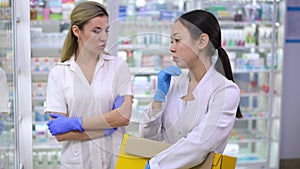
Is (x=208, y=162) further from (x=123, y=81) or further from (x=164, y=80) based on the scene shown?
(x=123, y=81)

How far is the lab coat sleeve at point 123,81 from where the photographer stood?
200 centimetres

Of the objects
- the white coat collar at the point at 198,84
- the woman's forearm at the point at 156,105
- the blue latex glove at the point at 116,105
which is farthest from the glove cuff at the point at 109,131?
the white coat collar at the point at 198,84

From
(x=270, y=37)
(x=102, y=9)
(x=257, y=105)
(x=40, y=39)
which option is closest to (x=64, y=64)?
(x=102, y=9)

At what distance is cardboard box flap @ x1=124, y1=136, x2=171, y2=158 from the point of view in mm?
1843

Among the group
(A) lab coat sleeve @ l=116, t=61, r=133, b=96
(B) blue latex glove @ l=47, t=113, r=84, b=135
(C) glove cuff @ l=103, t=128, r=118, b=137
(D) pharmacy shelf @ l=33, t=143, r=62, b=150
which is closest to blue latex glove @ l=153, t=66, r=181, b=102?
(A) lab coat sleeve @ l=116, t=61, r=133, b=96

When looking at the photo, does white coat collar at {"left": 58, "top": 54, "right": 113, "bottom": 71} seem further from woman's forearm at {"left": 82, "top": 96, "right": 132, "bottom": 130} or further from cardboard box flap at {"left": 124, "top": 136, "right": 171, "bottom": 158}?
cardboard box flap at {"left": 124, "top": 136, "right": 171, "bottom": 158}

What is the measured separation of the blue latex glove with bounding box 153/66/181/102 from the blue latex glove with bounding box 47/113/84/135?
0.38 m

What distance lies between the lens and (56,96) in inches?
84.9

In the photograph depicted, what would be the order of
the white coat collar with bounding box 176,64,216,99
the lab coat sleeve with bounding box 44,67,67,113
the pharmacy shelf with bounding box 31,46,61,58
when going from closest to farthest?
1. the white coat collar with bounding box 176,64,216,99
2. the lab coat sleeve with bounding box 44,67,67,113
3. the pharmacy shelf with bounding box 31,46,61,58

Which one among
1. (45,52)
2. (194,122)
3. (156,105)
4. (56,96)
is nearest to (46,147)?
(45,52)

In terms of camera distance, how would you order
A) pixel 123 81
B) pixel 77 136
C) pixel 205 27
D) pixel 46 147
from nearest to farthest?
pixel 205 27, pixel 123 81, pixel 77 136, pixel 46 147

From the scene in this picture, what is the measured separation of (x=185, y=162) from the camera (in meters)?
1.83

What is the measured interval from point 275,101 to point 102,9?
12.0 ft

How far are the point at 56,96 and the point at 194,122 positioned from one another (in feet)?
2.21
